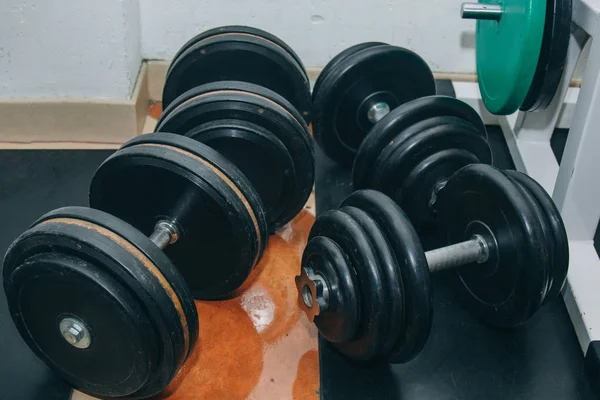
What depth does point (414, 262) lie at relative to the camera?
1121mm

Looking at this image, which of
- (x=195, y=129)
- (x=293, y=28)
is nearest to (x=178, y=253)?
(x=195, y=129)

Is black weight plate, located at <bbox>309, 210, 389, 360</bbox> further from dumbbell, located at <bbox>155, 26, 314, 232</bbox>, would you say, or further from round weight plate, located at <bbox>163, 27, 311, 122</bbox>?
round weight plate, located at <bbox>163, 27, 311, 122</bbox>

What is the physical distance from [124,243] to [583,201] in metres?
0.96

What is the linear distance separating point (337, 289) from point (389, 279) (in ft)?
0.34

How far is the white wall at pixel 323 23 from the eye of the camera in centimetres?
197

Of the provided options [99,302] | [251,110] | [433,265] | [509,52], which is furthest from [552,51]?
[99,302]

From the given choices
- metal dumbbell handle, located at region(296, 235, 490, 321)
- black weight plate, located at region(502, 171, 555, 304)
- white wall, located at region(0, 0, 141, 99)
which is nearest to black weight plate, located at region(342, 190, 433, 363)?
metal dumbbell handle, located at region(296, 235, 490, 321)

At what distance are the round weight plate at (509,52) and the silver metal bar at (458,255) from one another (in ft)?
1.37

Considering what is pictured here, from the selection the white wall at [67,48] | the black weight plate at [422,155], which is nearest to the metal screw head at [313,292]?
the black weight plate at [422,155]

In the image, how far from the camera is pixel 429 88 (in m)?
1.76

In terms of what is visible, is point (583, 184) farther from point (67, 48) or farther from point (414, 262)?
point (67, 48)

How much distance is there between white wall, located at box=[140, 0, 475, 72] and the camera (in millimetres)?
1971

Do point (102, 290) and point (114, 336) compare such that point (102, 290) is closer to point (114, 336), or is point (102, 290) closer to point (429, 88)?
point (114, 336)

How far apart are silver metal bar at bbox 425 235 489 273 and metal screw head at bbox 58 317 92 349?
2.02 ft
